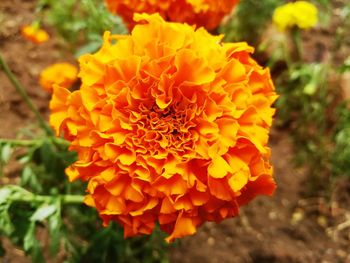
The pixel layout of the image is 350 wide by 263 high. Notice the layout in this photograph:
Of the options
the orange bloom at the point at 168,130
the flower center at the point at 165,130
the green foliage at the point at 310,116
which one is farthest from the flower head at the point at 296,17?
the flower center at the point at 165,130

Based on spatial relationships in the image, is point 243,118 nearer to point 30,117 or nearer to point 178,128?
point 178,128

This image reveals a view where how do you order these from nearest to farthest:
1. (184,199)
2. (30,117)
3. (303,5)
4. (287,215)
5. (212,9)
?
(184,199) → (212,9) → (303,5) → (287,215) → (30,117)

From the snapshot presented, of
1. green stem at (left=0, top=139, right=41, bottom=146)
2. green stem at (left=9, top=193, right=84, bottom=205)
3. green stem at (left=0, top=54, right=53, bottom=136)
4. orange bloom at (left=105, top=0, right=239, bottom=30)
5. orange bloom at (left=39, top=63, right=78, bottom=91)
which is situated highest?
orange bloom at (left=105, top=0, right=239, bottom=30)

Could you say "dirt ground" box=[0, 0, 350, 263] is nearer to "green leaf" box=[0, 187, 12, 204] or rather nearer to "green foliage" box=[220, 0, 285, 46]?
"green foliage" box=[220, 0, 285, 46]

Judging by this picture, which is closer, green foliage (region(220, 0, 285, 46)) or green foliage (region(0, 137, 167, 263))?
green foliage (region(0, 137, 167, 263))

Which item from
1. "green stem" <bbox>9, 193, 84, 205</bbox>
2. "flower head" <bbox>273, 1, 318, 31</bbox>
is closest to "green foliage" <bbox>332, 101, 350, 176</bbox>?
"flower head" <bbox>273, 1, 318, 31</bbox>

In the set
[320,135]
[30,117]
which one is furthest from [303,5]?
[30,117]

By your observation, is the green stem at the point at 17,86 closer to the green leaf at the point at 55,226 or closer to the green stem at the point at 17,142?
the green stem at the point at 17,142
